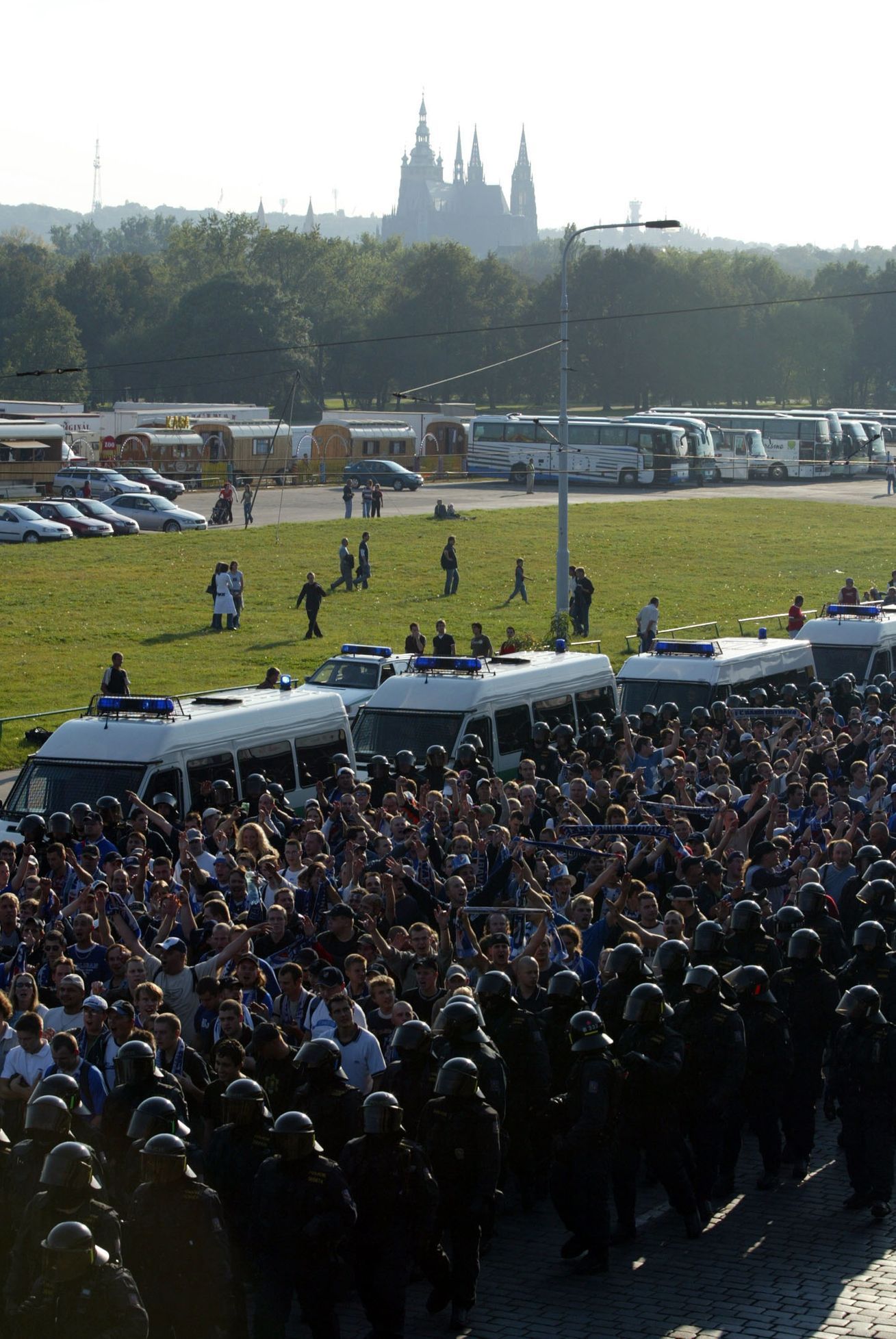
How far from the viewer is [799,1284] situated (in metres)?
8.19

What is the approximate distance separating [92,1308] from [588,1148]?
11.0ft

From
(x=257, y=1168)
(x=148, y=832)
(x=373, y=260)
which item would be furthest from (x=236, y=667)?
(x=373, y=260)

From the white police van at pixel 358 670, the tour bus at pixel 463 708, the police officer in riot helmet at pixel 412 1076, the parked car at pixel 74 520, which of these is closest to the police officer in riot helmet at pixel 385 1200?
the police officer in riot helmet at pixel 412 1076

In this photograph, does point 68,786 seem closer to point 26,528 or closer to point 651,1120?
point 651,1120

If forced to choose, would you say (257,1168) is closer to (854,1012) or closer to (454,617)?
(854,1012)

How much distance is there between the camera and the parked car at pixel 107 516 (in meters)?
48.2

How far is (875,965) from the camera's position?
992 cm

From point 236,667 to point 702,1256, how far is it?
2205 centimetres

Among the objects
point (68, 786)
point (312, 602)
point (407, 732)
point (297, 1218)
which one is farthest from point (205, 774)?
point (312, 602)

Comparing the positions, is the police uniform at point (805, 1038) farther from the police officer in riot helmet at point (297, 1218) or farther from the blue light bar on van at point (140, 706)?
the blue light bar on van at point (140, 706)

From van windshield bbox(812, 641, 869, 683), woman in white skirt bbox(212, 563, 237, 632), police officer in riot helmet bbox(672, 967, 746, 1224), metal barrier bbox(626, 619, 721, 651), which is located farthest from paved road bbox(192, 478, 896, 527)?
police officer in riot helmet bbox(672, 967, 746, 1224)

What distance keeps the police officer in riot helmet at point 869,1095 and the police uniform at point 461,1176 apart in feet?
7.65

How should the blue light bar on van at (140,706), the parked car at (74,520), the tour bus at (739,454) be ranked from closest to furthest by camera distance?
the blue light bar on van at (140,706)
the parked car at (74,520)
the tour bus at (739,454)

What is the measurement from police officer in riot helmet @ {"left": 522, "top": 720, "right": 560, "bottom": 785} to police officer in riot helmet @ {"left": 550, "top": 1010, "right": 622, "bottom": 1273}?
8923 mm
